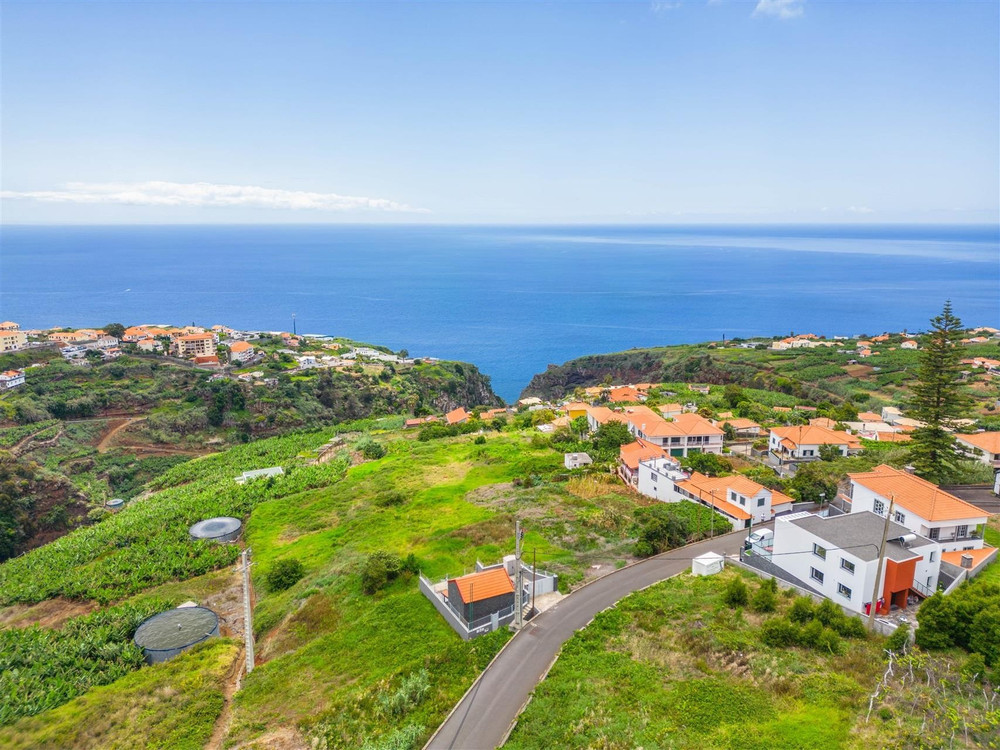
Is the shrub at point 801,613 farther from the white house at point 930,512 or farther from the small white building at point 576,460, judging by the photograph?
the small white building at point 576,460

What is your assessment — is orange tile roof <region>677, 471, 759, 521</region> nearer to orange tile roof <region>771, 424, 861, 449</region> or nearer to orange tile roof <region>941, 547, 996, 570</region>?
orange tile roof <region>941, 547, 996, 570</region>

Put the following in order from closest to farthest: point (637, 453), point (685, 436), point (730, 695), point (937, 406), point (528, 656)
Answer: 1. point (730, 695)
2. point (528, 656)
3. point (937, 406)
4. point (637, 453)
5. point (685, 436)

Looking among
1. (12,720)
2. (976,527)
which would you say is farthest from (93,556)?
(976,527)

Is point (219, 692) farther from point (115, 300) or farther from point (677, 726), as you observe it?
point (115, 300)

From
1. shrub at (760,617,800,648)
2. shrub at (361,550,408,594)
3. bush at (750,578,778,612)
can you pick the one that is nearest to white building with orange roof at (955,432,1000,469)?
bush at (750,578,778,612)

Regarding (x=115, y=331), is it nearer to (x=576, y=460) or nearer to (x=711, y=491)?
(x=576, y=460)

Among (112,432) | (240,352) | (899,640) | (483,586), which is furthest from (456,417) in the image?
(899,640)

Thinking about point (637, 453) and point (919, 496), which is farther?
point (637, 453)
